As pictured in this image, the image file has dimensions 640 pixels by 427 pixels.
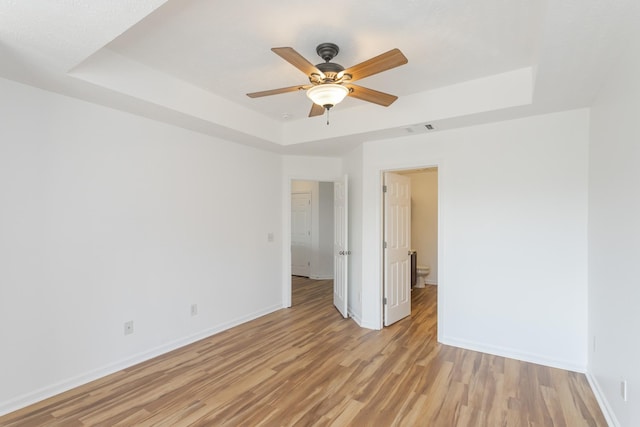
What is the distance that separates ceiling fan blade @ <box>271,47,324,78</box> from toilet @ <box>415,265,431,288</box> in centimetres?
496

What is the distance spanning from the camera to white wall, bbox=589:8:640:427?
1825 millimetres

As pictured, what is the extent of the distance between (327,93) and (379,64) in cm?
39

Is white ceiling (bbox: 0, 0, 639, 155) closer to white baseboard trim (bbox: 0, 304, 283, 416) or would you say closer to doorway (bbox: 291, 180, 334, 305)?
white baseboard trim (bbox: 0, 304, 283, 416)

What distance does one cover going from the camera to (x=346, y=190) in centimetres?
446

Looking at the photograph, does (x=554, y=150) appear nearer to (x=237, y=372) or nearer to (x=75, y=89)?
(x=237, y=372)

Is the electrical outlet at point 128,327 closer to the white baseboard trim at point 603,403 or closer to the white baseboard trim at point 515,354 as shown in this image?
the white baseboard trim at point 515,354

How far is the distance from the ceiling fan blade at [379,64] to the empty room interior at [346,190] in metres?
0.02

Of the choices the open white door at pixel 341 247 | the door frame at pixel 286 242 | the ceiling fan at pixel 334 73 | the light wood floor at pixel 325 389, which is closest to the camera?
the ceiling fan at pixel 334 73

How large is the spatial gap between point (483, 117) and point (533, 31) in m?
1.06

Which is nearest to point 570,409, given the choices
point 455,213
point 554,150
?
point 455,213

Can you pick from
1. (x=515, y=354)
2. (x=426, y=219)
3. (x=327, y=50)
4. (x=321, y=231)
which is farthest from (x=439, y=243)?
(x=321, y=231)

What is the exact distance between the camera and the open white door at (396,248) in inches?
163

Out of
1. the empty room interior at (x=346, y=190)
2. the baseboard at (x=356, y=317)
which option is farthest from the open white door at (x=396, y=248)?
the baseboard at (x=356, y=317)

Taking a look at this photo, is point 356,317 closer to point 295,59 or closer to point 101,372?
point 101,372
